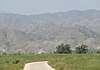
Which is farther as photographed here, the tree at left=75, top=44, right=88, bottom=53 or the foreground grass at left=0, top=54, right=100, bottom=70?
the tree at left=75, top=44, right=88, bottom=53

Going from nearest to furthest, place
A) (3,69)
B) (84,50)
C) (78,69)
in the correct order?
1. (78,69)
2. (3,69)
3. (84,50)

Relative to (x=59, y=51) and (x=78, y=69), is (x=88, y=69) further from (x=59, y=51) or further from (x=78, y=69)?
(x=59, y=51)

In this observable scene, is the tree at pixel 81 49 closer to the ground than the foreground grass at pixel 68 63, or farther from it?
farther from it

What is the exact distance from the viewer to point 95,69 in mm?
39344

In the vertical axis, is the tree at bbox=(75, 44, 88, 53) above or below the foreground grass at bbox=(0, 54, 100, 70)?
above

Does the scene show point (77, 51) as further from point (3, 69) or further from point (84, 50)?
point (3, 69)

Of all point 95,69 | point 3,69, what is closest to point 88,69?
point 95,69

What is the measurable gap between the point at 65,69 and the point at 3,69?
16430mm

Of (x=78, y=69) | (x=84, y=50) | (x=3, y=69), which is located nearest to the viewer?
(x=78, y=69)

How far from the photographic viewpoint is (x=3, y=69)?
5334 centimetres

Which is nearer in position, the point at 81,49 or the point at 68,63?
the point at 68,63

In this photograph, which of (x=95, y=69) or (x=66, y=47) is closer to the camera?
(x=95, y=69)

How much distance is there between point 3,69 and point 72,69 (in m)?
18.3

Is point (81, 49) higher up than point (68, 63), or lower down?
higher up
